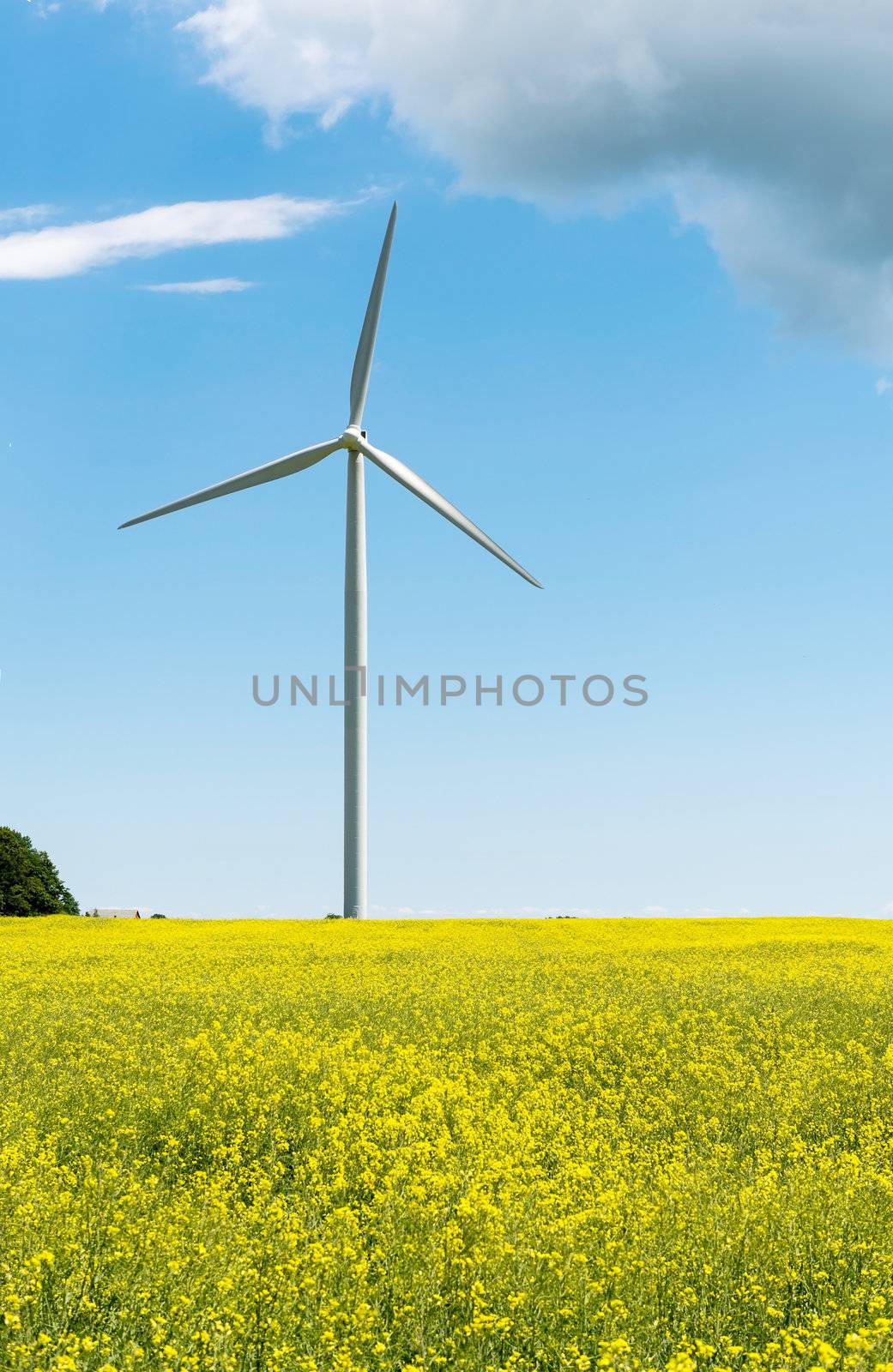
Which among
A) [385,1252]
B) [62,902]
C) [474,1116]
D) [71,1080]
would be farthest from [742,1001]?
[62,902]

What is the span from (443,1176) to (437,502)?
44.6m

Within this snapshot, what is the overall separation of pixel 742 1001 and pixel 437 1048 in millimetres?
Result: 8239

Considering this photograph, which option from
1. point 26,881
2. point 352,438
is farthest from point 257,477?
point 26,881

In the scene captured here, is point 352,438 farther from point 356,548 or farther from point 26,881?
point 26,881

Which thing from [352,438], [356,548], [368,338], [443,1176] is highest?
[368,338]

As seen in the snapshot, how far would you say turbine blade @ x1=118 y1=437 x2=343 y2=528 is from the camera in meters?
54.1

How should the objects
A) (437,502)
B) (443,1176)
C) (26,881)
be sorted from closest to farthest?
(443,1176)
(437,502)
(26,881)

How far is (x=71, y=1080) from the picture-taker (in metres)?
15.1

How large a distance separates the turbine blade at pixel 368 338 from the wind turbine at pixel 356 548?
0.14 ft

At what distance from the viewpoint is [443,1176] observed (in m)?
10.7

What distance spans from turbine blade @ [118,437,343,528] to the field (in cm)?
3290

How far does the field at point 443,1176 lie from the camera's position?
310 inches

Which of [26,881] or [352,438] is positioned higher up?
[352,438]

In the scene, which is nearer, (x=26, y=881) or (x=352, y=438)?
(x=352, y=438)
